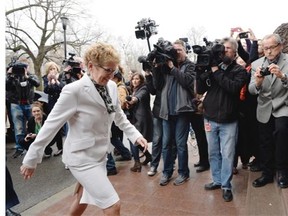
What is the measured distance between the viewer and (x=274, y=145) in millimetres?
3469

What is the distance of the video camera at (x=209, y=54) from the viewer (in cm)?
333

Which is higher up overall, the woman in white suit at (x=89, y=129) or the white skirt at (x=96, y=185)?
the woman in white suit at (x=89, y=129)

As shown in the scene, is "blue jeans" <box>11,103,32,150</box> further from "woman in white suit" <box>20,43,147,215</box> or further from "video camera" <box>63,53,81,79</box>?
"woman in white suit" <box>20,43,147,215</box>

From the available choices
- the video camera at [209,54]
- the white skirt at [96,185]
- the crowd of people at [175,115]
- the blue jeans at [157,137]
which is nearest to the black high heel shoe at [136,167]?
the crowd of people at [175,115]

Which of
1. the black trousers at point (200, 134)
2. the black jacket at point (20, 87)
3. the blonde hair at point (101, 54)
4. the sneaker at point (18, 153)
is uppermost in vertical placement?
the blonde hair at point (101, 54)

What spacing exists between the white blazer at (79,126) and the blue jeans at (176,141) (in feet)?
6.00

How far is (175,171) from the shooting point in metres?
4.61

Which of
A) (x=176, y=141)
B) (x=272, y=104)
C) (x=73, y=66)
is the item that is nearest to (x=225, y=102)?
(x=272, y=104)

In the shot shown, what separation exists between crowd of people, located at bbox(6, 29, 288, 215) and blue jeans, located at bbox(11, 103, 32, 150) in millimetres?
732

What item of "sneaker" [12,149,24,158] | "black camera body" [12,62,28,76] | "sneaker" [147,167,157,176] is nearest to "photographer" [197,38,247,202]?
"sneaker" [147,167,157,176]

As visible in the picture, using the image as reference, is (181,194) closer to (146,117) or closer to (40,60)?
(146,117)

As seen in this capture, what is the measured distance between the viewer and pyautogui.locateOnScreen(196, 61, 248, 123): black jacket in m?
3.27

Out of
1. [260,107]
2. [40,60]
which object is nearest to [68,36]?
[40,60]

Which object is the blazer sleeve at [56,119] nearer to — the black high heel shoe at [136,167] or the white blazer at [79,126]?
the white blazer at [79,126]
